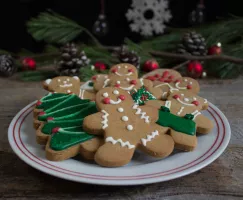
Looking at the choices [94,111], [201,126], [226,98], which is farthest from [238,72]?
[94,111]

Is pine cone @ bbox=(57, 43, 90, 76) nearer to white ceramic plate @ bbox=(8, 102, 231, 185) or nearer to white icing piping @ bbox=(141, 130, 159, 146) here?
white ceramic plate @ bbox=(8, 102, 231, 185)

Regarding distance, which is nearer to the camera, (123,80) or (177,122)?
(177,122)

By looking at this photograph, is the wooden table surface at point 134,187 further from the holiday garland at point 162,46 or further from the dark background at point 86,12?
the dark background at point 86,12

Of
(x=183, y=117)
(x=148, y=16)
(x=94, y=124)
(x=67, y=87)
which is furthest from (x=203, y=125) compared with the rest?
(x=148, y=16)

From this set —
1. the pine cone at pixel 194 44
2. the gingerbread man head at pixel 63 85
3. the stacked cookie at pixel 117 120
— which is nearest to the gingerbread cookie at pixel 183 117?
the stacked cookie at pixel 117 120

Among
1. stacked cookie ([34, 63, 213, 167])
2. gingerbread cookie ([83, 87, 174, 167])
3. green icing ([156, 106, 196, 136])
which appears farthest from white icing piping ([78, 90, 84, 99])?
green icing ([156, 106, 196, 136])

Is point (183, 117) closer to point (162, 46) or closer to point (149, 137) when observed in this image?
point (149, 137)
